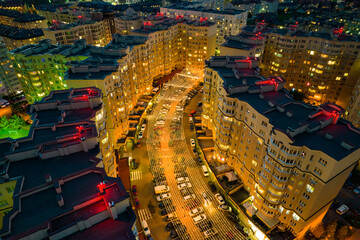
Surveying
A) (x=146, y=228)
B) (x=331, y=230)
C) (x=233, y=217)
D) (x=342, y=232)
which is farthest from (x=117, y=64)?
(x=342, y=232)

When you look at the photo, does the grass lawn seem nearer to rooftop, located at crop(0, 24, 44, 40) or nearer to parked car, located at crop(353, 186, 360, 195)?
rooftop, located at crop(0, 24, 44, 40)

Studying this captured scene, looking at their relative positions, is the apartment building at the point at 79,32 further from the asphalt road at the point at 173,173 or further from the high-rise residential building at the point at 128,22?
the asphalt road at the point at 173,173

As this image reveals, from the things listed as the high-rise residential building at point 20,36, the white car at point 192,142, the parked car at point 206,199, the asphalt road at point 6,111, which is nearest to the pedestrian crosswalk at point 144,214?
the parked car at point 206,199

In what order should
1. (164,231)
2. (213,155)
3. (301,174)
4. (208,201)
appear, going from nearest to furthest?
(301,174) < (164,231) < (208,201) < (213,155)

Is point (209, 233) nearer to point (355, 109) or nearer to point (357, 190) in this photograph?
point (357, 190)

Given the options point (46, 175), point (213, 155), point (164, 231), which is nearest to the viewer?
point (46, 175)

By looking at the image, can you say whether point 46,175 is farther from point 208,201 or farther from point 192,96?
point 192,96

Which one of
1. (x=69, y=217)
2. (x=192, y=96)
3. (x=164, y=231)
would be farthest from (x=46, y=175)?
(x=192, y=96)
